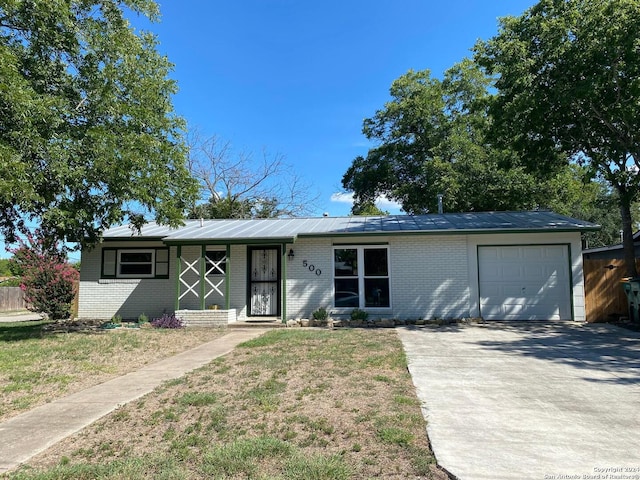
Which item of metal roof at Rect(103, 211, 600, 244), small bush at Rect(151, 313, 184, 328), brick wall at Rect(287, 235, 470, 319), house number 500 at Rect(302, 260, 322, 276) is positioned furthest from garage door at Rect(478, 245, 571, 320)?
small bush at Rect(151, 313, 184, 328)

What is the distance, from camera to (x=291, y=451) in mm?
3715

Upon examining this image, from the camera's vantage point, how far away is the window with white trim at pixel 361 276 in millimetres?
Answer: 13516

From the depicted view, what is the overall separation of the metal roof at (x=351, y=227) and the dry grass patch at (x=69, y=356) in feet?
11.0

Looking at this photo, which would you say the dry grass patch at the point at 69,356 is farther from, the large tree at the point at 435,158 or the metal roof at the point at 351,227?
the large tree at the point at 435,158

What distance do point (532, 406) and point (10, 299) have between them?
29.8 metres

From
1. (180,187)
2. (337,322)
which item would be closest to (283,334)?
(337,322)

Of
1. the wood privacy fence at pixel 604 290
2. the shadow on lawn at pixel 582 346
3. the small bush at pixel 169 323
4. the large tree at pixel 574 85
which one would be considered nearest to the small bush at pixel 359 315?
the shadow on lawn at pixel 582 346

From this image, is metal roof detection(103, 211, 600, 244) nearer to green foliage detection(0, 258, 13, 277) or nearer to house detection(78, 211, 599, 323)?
house detection(78, 211, 599, 323)

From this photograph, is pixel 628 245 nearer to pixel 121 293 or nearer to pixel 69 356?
pixel 69 356

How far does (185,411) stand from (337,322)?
332 inches

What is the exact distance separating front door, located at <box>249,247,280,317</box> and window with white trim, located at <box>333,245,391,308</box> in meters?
2.02

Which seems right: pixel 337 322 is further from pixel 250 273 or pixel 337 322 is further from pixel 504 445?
pixel 504 445

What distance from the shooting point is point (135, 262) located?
1494cm

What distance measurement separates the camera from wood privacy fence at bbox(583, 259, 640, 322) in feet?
41.6
